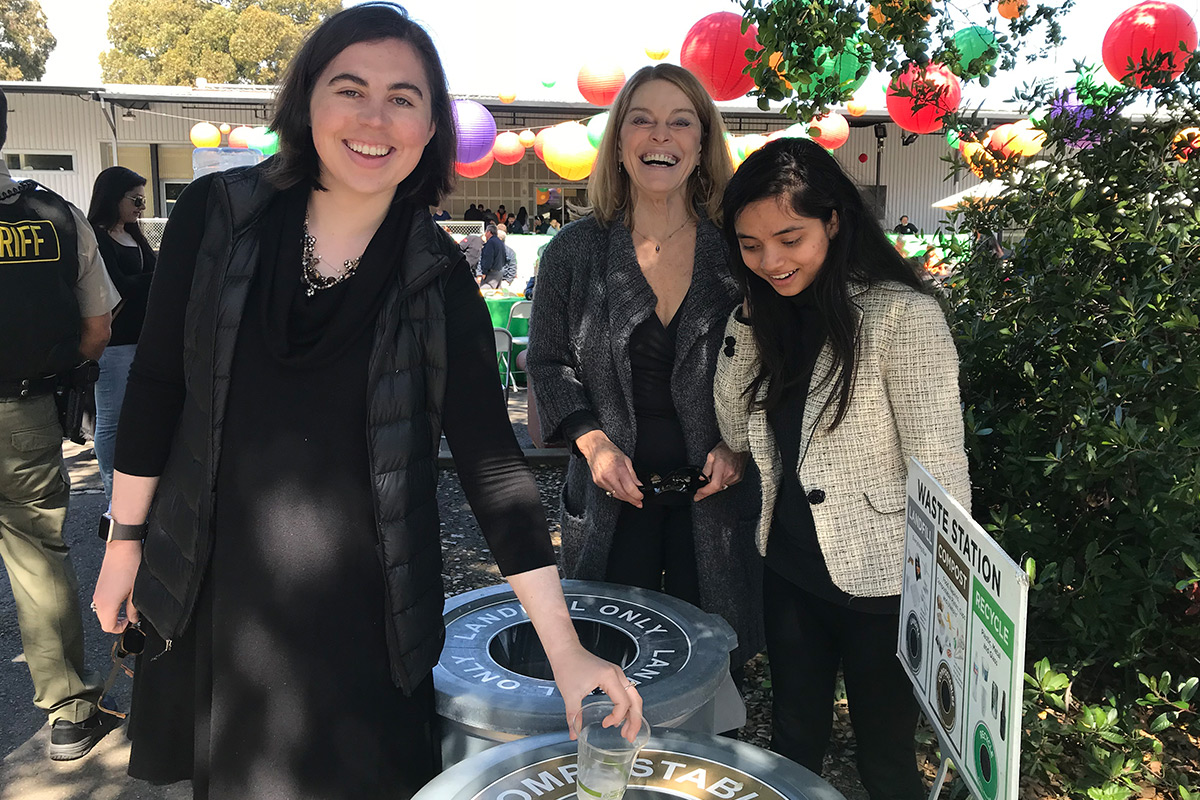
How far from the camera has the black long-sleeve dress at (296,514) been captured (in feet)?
4.86

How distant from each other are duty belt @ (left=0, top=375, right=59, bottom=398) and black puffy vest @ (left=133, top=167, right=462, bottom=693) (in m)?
1.72

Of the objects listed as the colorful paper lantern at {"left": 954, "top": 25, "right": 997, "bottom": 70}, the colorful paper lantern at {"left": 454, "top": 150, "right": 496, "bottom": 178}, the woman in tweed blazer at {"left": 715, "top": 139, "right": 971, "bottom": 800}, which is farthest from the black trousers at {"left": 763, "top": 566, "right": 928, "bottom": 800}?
the colorful paper lantern at {"left": 454, "top": 150, "right": 496, "bottom": 178}

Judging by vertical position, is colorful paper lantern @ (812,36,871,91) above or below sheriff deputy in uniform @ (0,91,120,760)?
above

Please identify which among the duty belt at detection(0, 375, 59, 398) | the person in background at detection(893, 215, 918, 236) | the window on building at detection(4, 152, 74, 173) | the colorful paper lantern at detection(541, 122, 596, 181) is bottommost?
the duty belt at detection(0, 375, 59, 398)

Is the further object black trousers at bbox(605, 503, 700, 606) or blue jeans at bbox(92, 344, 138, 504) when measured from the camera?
blue jeans at bbox(92, 344, 138, 504)

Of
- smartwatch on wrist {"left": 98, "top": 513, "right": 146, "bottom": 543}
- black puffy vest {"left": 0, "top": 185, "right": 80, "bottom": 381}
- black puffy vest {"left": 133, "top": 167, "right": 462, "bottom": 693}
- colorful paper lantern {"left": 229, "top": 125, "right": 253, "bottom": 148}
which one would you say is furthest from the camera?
colorful paper lantern {"left": 229, "top": 125, "right": 253, "bottom": 148}

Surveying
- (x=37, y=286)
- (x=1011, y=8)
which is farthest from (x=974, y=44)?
(x=37, y=286)

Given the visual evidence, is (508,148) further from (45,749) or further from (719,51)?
(45,749)

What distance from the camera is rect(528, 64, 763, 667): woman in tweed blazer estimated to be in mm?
2389

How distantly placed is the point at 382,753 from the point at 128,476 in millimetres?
616

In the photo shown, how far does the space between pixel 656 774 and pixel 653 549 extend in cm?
106

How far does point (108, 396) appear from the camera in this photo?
4.72 m

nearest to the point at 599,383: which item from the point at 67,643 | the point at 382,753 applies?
the point at 382,753

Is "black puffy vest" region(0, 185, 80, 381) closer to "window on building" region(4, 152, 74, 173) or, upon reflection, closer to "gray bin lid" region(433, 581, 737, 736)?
"gray bin lid" region(433, 581, 737, 736)
